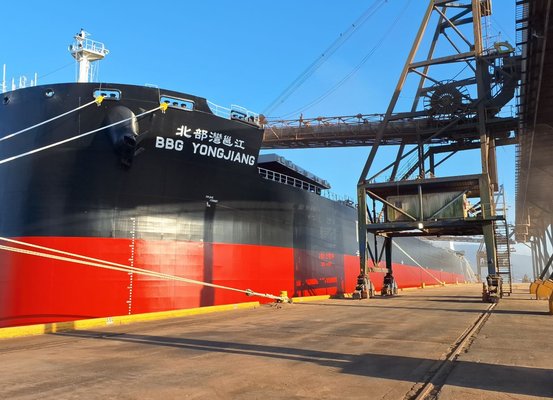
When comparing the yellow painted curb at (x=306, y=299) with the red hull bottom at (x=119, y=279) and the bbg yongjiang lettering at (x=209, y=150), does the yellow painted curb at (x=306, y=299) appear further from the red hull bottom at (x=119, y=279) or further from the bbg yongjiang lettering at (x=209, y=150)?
the bbg yongjiang lettering at (x=209, y=150)

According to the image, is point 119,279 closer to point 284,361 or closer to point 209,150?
point 209,150

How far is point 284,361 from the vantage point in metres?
6.27

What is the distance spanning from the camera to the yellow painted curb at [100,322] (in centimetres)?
883

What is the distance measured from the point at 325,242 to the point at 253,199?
22.7 ft

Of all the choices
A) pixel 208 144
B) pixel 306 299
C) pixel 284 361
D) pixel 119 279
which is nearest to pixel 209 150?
pixel 208 144

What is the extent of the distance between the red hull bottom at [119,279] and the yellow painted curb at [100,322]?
53 cm

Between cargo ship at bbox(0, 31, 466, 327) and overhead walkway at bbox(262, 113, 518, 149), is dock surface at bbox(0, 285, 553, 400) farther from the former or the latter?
overhead walkway at bbox(262, 113, 518, 149)

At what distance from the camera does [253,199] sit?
52.3 feet

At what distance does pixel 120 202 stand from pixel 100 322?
3521 mm

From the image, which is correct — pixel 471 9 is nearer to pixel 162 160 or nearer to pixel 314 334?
pixel 162 160

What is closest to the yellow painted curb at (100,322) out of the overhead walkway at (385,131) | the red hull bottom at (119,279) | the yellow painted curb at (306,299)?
the red hull bottom at (119,279)

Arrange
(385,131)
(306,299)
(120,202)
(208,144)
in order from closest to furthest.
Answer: (120,202) → (208,144) → (306,299) → (385,131)

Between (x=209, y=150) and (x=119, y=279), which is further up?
(x=209, y=150)

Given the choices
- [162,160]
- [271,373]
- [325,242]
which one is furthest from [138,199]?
[325,242]
